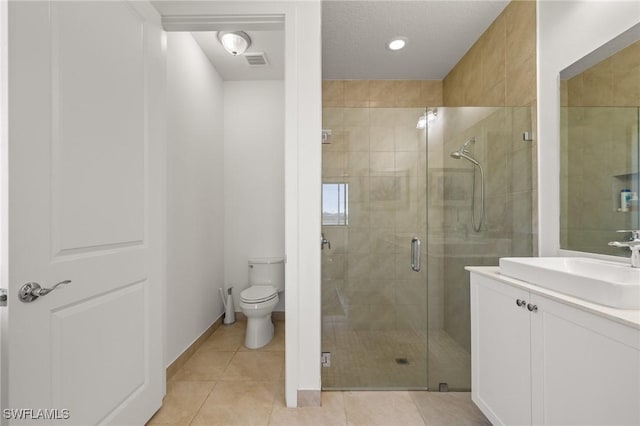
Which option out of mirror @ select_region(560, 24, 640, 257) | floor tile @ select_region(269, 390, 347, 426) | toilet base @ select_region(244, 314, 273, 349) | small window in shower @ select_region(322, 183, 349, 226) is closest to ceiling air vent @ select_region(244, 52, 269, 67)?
small window in shower @ select_region(322, 183, 349, 226)

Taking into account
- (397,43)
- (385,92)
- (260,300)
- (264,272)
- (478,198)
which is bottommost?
(260,300)

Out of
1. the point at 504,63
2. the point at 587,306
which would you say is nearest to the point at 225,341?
the point at 587,306

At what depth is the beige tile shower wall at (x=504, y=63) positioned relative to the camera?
1.70 metres

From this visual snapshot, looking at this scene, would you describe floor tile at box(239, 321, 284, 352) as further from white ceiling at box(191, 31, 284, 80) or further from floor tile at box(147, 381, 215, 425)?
white ceiling at box(191, 31, 284, 80)

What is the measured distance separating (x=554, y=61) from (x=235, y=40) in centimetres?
211

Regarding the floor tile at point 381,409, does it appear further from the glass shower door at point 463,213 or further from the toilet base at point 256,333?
the toilet base at point 256,333

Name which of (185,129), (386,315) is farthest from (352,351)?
(185,129)

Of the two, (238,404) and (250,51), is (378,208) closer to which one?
(238,404)

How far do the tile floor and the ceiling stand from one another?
2.20 m

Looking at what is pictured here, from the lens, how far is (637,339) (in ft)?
2.37

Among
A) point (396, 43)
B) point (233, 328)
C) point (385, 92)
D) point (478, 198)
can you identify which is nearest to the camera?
point (478, 198)

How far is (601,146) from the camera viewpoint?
1312 mm

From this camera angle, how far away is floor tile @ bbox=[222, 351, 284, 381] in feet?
6.23

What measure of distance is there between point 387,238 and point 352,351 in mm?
797
